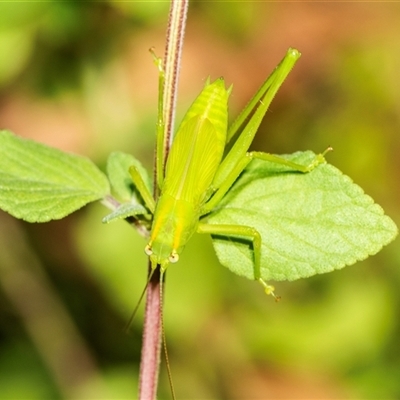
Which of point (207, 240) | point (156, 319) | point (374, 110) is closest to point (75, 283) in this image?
point (207, 240)

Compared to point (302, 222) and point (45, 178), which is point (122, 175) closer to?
point (45, 178)

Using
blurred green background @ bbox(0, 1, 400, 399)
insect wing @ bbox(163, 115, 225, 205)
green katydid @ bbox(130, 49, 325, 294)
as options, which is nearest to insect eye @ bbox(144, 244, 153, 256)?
green katydid @ bbox(130, 49, 325, 294)

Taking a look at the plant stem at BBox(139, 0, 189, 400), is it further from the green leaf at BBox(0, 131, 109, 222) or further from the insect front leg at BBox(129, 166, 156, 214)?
the green leaf at BBox(0, 131, 109, 222)

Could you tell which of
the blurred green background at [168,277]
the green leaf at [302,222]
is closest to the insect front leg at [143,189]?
the green leaf at [302,222]

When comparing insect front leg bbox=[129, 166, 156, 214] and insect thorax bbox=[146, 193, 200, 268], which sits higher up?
insect front leg bbox=[129, 166, 156, 214]

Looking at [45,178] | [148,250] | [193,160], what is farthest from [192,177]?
[45,178]

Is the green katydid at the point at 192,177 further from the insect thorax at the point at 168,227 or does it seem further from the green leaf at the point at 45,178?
the green leaf at the point at 45,178

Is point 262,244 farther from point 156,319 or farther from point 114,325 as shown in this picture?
point 114,325
